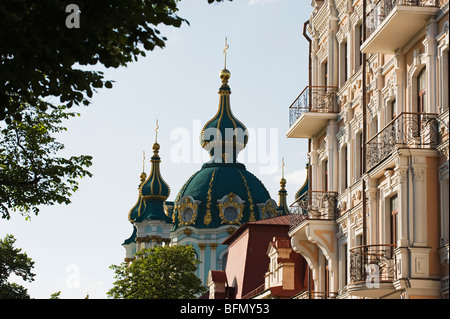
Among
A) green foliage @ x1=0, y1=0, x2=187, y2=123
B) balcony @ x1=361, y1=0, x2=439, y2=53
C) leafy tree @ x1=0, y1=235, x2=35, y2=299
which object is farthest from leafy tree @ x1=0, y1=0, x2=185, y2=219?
leafy tree @ x1=0, y1=235, x2=35, y2=299

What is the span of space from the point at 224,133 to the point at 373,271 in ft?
276

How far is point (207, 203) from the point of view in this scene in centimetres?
10844

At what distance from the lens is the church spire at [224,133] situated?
4373 inches

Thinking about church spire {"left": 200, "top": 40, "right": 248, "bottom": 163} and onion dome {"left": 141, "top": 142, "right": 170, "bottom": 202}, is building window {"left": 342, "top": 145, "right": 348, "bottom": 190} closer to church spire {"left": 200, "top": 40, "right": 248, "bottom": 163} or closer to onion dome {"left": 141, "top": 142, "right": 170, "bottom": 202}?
church spire {"left": 200, "top": 40, "right": 248, "bottom": 163}

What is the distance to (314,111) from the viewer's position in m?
34.4

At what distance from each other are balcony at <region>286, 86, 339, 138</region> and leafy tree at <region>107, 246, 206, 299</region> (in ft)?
110

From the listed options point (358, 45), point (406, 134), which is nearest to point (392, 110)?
point (406, 134)

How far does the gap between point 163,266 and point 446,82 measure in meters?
46.1

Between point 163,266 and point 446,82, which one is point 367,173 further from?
point 163,266

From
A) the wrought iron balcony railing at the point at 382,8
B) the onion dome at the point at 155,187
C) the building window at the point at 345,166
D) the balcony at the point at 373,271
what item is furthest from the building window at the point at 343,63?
the onion dome at the point at 155,187

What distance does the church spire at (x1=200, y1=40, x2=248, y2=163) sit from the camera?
111 m

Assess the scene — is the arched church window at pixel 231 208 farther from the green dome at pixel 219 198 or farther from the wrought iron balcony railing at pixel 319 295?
the wrought iron balcony railing at pixel 319 295
